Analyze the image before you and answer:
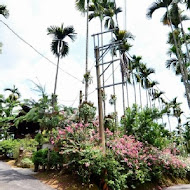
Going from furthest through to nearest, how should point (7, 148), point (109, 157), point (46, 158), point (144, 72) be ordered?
point (144, 72)
point (7, 148)
point (46, 158)
point (109, 157)

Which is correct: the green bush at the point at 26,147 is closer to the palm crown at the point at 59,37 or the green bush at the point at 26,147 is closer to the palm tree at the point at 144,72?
the palm crown at the point at 59,37

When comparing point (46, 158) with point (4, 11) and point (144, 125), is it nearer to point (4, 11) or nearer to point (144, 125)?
point (144, 125)

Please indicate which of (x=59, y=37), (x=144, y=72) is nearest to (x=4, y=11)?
(x=59, y=37)

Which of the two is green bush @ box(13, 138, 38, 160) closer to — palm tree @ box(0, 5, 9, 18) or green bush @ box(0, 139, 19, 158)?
green bush @ box(0, 139, 19, 158)

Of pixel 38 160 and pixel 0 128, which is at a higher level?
pixel 0 128

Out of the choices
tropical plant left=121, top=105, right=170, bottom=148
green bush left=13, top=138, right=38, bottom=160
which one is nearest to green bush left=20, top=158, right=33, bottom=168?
green bush left=13, top=138, right=38, bottom=160

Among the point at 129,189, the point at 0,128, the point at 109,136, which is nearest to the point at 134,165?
the point at 129,189

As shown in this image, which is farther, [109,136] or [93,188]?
[109,136]

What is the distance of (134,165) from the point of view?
8.85 meters

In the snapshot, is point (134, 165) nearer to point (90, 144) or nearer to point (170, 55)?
point (90, 144)

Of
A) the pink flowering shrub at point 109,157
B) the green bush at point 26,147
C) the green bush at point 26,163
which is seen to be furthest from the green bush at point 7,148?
the pink flowering shrub at point 109,157

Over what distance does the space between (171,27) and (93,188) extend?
1601 centimetres

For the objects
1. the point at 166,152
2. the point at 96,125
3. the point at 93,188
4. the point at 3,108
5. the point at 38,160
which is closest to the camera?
the point at 93,188

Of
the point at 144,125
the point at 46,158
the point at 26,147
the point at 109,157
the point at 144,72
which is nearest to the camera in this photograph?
the point at 109,157
